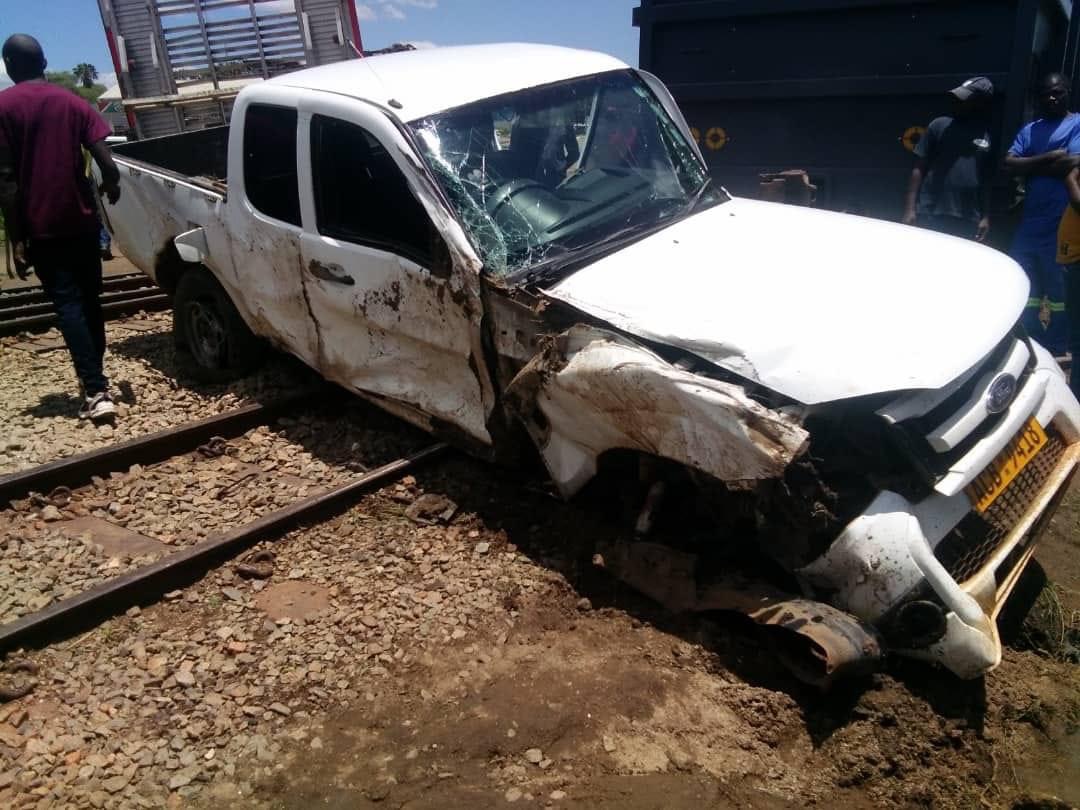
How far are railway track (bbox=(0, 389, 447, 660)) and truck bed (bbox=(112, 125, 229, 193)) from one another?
279 cm

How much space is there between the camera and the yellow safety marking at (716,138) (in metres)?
6.81

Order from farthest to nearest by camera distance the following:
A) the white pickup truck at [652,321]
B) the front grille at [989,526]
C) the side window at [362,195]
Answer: the side window at [362,195] < the front grille at [989,526] < the white pickup truck at [652,321]

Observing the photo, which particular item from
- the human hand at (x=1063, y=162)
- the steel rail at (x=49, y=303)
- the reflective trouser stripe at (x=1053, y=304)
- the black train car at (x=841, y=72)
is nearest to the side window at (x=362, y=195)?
the black train car at (x=841, y=72)

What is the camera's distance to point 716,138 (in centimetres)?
684

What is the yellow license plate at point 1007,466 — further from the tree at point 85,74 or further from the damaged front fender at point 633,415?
the tree at point 85,74

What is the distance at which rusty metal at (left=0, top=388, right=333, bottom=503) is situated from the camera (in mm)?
4625

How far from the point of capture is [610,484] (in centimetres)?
378

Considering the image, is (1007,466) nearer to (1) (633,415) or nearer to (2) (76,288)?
(1) (633,415)

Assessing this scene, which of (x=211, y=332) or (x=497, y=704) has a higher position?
(x=211, y=332)

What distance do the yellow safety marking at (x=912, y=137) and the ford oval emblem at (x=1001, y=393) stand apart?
330 cm

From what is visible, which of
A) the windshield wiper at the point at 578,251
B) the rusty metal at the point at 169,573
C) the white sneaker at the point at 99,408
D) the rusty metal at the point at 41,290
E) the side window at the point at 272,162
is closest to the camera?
the rusty metal at the point at 169,573

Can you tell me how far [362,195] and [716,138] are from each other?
3471 mm

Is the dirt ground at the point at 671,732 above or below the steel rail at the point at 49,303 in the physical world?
above

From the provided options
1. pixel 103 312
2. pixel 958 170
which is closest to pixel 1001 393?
pixel 958 170
